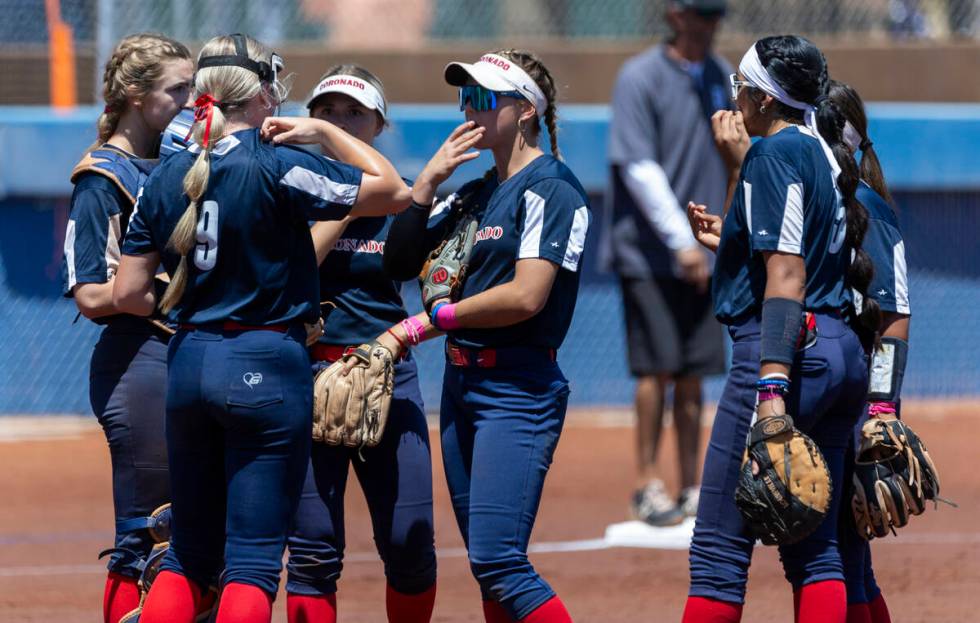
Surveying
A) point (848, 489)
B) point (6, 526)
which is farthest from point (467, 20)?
point (848, 489)

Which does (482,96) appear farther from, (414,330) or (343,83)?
(414,330)


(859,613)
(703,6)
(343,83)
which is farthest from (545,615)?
(703,6)

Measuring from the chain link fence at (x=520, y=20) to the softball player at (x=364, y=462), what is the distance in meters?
6.60

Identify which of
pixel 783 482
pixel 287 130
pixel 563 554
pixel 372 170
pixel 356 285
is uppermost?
pixel 287 130

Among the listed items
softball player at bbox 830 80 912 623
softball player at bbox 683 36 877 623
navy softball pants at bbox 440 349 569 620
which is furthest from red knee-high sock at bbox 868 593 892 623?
navy softball pants at bbox 440 349 569 620

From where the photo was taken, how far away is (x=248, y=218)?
4.01m

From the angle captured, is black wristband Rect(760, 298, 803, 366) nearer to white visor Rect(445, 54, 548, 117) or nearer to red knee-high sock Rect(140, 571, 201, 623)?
white visor Rect(445, 54, 548, 117)

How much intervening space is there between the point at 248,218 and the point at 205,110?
13.4 inches

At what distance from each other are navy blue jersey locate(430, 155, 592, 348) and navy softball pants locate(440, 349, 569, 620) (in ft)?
0.27

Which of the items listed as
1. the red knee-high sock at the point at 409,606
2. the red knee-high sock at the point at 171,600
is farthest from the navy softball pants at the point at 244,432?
the red knee-high sock at the point at 409,606

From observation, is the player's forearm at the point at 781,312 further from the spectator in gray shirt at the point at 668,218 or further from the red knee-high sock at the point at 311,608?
the spectator in gray shirt at the point at 668,218

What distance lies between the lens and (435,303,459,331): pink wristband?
446 cm

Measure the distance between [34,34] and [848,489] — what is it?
8157mm

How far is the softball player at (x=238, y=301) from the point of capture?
13.2 ft
